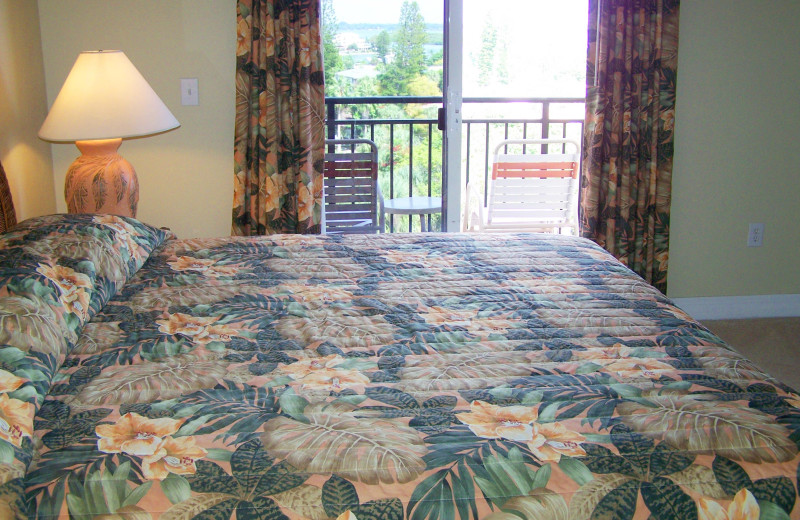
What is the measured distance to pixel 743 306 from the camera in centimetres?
386

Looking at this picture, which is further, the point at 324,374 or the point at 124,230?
the point at 124,230

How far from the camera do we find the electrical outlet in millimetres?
3799

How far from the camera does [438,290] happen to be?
2012mm

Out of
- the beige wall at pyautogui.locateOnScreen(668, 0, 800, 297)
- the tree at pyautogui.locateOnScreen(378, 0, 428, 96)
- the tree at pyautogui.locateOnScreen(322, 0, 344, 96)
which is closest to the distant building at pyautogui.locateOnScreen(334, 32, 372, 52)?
the tree at pyautogui.locateOnScreen(322, 0, 344, 96)

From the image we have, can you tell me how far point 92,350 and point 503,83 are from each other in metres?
2.99

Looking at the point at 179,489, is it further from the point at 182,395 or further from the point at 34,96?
the point at 34,96

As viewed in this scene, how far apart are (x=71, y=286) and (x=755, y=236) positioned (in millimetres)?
3366

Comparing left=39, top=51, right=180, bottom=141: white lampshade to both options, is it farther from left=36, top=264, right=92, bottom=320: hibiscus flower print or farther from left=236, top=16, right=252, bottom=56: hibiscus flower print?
left=36, top=264, right=92, bottom=320: hibiscus flower print

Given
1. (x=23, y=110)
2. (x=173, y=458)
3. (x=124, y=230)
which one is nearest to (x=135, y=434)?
(x=173, y=458)

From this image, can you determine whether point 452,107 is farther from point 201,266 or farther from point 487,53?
point 201,266

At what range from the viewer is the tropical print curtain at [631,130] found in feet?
11.4

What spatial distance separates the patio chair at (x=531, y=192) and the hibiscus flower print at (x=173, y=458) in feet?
9.62

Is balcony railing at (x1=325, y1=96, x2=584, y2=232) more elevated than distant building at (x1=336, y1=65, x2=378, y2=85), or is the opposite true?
distant building at (x1=336, y1=65, x2=378, y2=85)

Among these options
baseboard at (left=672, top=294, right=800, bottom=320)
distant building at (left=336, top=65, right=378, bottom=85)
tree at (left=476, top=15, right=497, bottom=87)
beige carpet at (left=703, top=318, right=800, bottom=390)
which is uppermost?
tree at (left=476, top=15, right=497, bottom=87)
